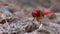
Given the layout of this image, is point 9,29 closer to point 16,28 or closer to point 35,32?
point 16,28

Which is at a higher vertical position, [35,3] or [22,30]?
[35,3]

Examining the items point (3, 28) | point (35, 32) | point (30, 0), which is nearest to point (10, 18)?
point (3, 28)

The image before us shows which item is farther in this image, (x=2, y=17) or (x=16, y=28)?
(x=2, y=17)

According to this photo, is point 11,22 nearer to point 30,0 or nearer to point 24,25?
point 24,25

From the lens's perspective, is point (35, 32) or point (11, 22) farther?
point (11, 22)

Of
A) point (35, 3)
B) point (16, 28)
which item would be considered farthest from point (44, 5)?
point (16, 28)

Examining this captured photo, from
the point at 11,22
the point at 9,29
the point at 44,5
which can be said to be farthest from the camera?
the point at 44,5

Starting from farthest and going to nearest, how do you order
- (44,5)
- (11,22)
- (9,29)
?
(44,5) → (11,22) → (9,29)

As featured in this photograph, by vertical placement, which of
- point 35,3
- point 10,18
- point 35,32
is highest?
point 35,3

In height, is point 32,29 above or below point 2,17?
below
